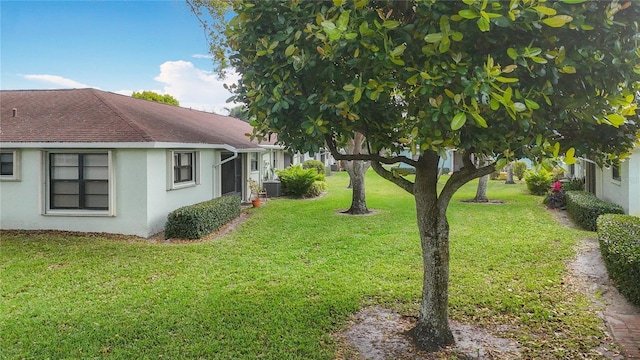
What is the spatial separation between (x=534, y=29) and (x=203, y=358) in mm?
4435

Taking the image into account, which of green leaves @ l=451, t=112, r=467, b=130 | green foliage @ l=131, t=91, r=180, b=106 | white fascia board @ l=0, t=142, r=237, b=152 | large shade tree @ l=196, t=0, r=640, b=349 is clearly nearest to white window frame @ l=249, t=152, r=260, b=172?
white fascia board @ l=0, t=142, r=237, b=152

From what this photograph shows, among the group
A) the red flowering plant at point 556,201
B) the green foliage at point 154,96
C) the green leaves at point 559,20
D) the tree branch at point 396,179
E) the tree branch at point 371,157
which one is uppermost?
the green foliage at point 154,96

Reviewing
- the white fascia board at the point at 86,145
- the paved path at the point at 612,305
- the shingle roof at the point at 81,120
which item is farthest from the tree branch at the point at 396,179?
the white fascia board at the point at 86,145

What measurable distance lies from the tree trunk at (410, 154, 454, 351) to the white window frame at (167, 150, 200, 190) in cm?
827

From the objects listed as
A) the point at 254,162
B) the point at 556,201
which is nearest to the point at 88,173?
the point at 254,162

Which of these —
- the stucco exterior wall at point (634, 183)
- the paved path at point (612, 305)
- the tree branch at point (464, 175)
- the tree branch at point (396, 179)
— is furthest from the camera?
the stucco exterior wall at point (634, 183)

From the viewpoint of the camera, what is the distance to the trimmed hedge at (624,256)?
5.49m

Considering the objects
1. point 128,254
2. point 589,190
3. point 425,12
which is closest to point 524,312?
point 425,12

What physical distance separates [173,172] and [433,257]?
345 inches

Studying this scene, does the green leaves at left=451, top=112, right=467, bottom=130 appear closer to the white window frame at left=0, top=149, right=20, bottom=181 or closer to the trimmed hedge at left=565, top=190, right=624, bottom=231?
the trimmed hedge at left=565, top=190, right=624, bottom=231

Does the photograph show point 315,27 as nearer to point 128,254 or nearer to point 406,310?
point 406,310

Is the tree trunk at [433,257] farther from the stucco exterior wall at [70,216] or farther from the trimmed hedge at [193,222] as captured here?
the stucco exterior wall at [70,216]

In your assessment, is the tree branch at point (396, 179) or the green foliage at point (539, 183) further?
the green foliage at point (539, 183)

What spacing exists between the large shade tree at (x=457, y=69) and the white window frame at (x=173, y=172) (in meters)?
7.61
